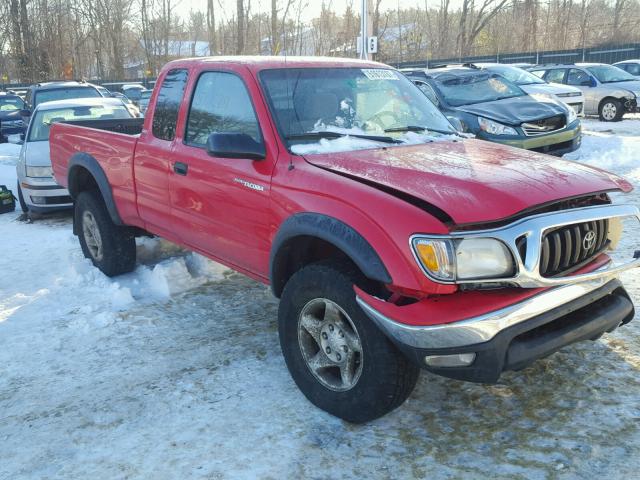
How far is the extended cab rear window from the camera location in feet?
15.3

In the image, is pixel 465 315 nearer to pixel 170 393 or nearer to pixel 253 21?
pixel 170 393

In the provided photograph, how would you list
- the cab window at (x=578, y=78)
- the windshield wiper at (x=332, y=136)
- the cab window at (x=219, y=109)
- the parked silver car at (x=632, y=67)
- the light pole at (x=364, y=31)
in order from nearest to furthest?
the windshield wiper at (x=332, y=136), the cab window at (x=219, y=109), the light pole at (x=364, y=31), the cab window at (x=578, y=78), the parked silver car at (x=632, y=67)

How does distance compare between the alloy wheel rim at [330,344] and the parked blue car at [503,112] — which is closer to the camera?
the alloy wheel rim at [330,344]

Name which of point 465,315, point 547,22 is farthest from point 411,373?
point 547,22

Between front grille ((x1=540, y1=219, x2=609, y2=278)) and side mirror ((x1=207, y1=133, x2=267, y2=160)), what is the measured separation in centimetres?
169

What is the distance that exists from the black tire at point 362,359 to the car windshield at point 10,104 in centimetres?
2011

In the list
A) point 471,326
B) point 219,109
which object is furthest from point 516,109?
point 471,326

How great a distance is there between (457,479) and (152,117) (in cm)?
357

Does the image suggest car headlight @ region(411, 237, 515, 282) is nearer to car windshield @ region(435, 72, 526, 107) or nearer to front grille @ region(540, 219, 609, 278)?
front grille @ region(540, 219, 609, 278)

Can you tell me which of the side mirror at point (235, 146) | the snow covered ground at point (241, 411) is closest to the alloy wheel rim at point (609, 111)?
the snow covered ground at point (241, 411)

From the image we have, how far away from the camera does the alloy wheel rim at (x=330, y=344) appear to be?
3215 mm

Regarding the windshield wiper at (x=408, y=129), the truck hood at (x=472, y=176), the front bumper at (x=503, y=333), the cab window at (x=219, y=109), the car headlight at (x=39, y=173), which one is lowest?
the car headlight at (x=39, y=173)

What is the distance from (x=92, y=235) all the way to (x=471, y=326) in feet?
14.7

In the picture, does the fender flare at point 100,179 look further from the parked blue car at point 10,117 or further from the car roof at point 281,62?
the parked blue car at point 10,117
